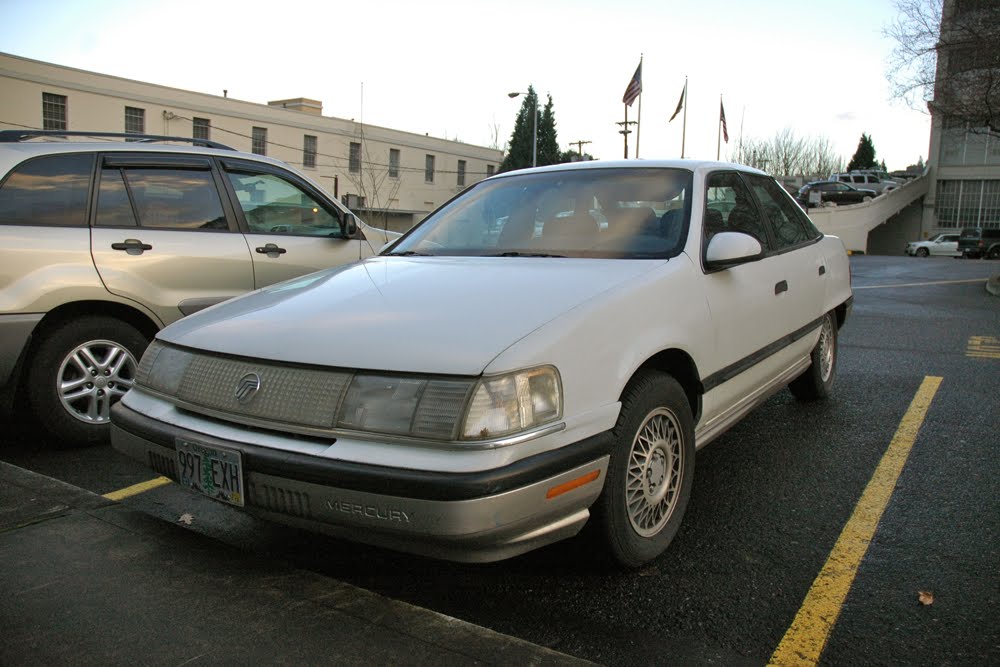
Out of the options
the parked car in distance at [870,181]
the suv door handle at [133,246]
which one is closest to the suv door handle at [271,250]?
the suv door handle at [133,246]

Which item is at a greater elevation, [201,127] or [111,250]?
[201,127]

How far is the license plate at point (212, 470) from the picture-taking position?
2574 millimetres

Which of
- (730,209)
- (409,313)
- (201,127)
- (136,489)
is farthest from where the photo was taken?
(201,127)

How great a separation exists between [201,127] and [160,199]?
119ft

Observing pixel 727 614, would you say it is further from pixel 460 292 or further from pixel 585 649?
pixel 460 292

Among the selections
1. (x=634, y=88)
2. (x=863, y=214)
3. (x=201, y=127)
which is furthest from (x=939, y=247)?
(x=201, y=127)

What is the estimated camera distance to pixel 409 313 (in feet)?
9.19

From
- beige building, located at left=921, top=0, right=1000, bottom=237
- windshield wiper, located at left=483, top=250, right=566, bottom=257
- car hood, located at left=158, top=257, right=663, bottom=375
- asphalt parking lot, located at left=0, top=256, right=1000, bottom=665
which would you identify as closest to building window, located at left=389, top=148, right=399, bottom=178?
beige building, located at left=921, top=0, right=1000, bottom=237

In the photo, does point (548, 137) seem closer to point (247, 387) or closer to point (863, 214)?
point (863, 214)

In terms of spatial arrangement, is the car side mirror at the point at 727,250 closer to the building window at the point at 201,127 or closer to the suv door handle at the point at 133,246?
the suv door handle at the point at 133,246

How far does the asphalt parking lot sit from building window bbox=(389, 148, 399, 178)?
44.2 metres

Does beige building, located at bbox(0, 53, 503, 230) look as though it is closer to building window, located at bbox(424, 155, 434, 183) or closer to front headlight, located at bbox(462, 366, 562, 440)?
building window, located at bbox(424, 155, 434, 183)

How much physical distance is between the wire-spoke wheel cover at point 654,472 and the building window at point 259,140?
40531 millimetres

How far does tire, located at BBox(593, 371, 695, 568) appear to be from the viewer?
272cm
